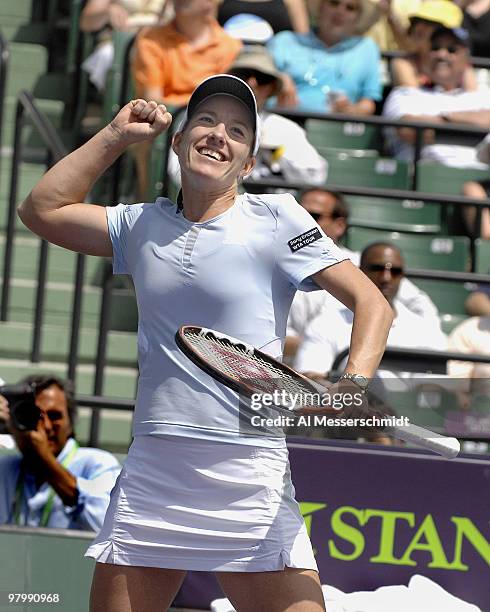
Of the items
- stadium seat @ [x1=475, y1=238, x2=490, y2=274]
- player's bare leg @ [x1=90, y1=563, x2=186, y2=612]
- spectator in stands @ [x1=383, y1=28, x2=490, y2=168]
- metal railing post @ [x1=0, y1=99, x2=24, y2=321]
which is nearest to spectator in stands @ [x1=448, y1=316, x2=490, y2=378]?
stadium seat @ [x1=475, y1=238, x2=490, y2=274]

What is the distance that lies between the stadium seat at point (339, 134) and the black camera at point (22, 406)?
3.88 metres

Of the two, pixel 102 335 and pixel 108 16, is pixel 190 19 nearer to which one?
pixel 108 16

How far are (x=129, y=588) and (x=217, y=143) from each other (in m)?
1.07

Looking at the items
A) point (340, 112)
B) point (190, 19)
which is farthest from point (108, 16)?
point (340, 112)

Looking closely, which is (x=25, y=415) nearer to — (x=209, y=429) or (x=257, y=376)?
(x=209, y=429)

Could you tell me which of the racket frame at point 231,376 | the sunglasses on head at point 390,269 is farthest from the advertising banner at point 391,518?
the racket frame at point 231,376

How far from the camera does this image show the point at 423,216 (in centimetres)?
798

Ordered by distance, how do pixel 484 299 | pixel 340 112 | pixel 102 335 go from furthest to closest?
pixel 340 112
pixel 484 299
pixel 102 335

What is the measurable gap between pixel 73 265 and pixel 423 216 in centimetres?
212

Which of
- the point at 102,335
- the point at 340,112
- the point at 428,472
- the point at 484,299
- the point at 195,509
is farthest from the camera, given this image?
the point at 340,112

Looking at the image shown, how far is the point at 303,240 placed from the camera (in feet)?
10.3

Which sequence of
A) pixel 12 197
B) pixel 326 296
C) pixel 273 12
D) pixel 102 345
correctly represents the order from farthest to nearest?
pixel 273 12
pixel 12 197
pixel 102 345
pixel 326 296

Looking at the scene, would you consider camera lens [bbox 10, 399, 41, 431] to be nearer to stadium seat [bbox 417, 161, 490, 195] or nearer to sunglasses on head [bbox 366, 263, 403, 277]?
sunglasses on head [bbox 366, 263, 403, 277]

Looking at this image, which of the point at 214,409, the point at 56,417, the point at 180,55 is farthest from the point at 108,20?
the point at 214,409
